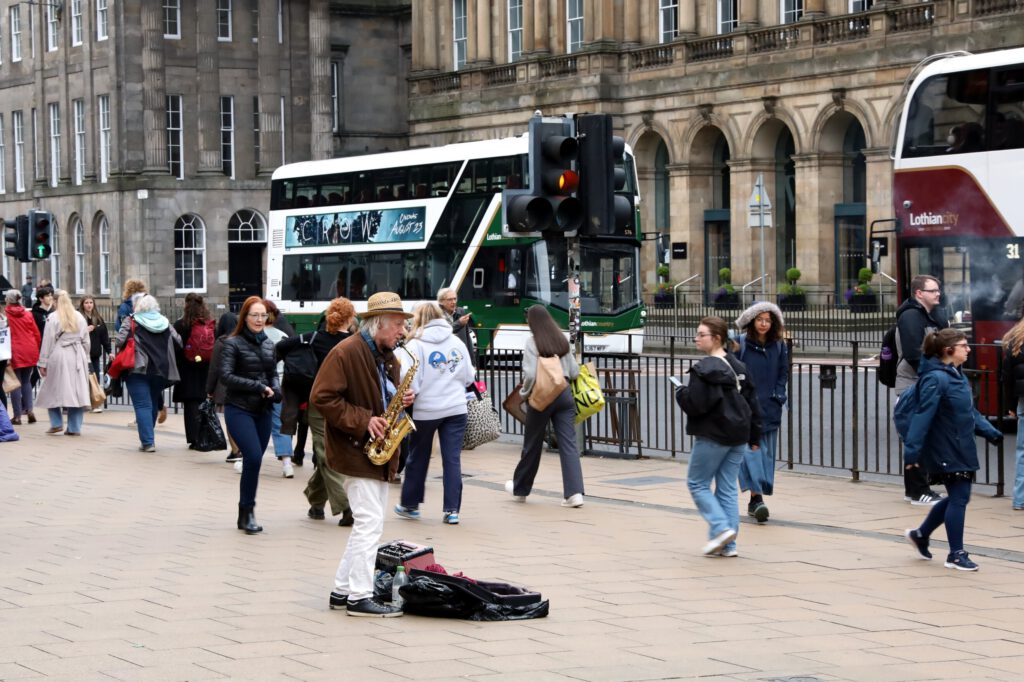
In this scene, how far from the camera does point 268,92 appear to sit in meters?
60.7

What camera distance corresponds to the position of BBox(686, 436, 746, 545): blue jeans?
11.5 meters

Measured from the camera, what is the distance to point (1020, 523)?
508 inches

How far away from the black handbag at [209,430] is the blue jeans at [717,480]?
Result: 23.2 feet

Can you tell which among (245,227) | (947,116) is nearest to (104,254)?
(245,227)

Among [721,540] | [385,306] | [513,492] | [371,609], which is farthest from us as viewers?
[513,492]

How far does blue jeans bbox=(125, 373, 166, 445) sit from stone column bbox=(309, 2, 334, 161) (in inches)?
1686

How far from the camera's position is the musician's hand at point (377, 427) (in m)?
9.56

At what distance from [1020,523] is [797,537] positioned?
75.3 inches

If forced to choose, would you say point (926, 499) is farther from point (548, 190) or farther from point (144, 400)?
point (144, 400)

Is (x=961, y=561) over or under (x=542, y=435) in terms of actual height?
under

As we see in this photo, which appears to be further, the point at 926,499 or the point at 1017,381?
→ the point at 926,499

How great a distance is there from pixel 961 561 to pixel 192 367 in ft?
32.8

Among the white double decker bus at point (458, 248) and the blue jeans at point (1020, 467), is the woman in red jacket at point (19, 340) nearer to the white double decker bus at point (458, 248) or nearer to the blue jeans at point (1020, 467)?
the white double decker bus at point (458, 248)

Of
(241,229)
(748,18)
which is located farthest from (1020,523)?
(241,229)
